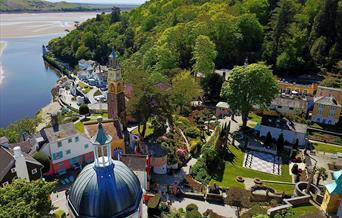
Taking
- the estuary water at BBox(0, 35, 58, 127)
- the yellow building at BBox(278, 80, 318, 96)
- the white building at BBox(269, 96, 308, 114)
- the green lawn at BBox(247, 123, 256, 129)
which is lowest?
the estuary water at BBox(0, 35, 58, 127)

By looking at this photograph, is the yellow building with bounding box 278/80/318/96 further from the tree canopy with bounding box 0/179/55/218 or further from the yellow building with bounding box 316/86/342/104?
the tree canopy with bounding box 0/179/55/218

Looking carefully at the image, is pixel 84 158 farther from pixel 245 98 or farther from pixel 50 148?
pixel 245 98

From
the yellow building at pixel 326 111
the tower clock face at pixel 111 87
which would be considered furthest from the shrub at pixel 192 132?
the yellow building at pixel 326 111

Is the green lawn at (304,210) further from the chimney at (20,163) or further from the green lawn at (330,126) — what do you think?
the chimney at (20,163)

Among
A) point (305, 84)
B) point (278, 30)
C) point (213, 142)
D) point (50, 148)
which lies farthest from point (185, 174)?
point (278, 30)

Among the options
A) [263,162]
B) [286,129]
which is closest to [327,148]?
[286,129]

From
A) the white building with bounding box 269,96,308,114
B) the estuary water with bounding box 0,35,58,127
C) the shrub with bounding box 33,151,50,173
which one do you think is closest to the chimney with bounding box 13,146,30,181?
the shrub with bounding box 33,151,50,173
